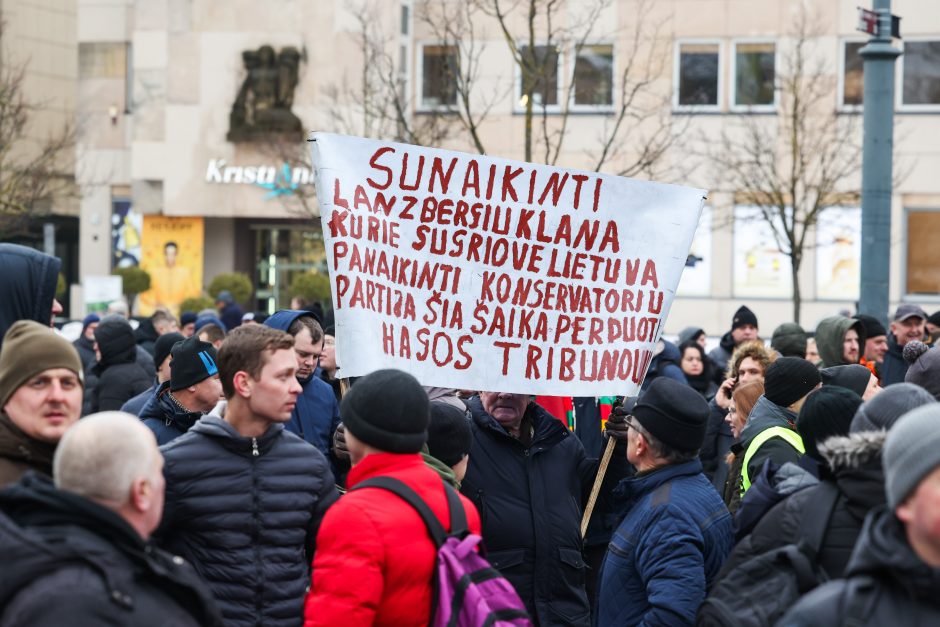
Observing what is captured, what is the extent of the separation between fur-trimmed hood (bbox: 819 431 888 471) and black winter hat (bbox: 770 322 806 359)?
7021mm

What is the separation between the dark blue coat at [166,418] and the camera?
6797 millimetres

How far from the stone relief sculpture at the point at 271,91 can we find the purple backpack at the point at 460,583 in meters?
32.4

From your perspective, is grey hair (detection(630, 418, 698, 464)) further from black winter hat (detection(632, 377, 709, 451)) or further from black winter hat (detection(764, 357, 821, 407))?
black winter hat (detection(764, 357, 821, 407))

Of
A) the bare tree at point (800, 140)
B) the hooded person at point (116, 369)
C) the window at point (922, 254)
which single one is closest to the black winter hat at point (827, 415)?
the hooded person at point (116, 369)

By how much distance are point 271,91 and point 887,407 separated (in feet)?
108

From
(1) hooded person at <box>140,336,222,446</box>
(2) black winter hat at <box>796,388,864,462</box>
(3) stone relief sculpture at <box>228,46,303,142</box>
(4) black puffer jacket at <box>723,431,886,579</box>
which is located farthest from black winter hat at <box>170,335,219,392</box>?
(3) stone relief sculpture at <box>228,46,303,142</box>

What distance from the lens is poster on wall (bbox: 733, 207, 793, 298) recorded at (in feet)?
107

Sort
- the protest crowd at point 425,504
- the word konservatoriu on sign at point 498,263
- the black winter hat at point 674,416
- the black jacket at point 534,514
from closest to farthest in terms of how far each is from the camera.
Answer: the protest crowd at point 425,504 < the black winter hat at point 674,416 < the black jacket at point 534,514 < the word konservatoriu on sign at point 498,263

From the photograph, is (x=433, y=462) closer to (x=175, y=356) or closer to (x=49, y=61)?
(x=175, y=356)

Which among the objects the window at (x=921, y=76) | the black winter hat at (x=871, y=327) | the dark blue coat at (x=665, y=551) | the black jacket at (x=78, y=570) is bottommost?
the dark blue coat at (x=665, y=551)

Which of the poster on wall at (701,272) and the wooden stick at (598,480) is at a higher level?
the poster on wall at (701,272)

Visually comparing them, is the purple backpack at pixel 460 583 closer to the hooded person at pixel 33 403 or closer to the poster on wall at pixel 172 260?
the hooded person at pixel 33 403

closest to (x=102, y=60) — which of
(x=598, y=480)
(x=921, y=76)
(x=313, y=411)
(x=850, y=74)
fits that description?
(x=850, y=74)

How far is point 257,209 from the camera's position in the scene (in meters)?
36.9
